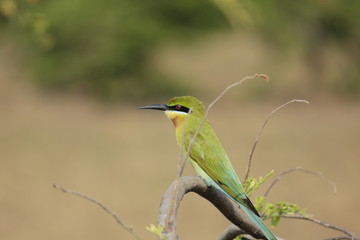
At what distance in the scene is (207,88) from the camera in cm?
943

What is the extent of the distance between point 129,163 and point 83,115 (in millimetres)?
1793

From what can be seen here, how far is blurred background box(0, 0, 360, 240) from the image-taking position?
6602 mm

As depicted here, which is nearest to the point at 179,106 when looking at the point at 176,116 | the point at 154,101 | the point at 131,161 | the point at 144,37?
the point at 176,116

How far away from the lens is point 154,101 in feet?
29.1

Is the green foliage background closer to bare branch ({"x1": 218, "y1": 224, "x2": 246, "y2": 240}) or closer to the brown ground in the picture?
the brown ground

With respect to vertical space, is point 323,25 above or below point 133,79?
above

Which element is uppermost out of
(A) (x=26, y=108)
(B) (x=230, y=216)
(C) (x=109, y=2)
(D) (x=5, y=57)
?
(B) (x=230, y=216)

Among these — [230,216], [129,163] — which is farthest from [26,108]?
[230,216]

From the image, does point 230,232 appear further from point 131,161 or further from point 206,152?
point 131,161

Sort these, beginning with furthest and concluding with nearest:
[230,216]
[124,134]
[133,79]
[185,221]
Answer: [133,79], [124,134], [185,221], [230,216]

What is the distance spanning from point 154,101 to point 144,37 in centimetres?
81

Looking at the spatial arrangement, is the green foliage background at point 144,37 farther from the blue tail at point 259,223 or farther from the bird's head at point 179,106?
the blue tail at point 259,223

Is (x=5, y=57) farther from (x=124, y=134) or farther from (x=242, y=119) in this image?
(x=242, y=119)

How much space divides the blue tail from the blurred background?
493 cm
